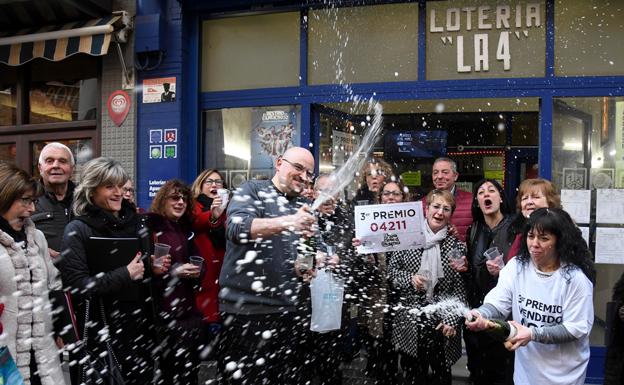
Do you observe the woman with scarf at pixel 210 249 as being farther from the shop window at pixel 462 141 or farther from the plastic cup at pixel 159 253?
the shop window at pixel 462 141

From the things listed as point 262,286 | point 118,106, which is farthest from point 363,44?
point 262,286

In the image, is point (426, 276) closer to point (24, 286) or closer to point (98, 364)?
point (98, 364)

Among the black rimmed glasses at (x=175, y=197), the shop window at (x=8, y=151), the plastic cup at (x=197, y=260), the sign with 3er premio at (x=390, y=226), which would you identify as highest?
the shop window at (x=8, y=151)

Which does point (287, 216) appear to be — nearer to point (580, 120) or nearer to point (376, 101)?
point (376, 101)

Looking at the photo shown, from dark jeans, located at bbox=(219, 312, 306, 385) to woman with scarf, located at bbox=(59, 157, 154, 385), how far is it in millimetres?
642

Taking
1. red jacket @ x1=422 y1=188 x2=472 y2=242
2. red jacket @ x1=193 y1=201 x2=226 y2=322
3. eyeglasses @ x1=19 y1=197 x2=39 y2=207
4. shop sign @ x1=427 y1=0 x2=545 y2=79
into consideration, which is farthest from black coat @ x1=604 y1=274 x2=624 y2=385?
eyeglasses @ x1=19 y1=197 x2=39 y2=207

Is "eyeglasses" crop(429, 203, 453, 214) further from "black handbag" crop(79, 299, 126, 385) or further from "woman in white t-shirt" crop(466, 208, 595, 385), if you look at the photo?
"black handbag" crop(79, 299, 126, 385)

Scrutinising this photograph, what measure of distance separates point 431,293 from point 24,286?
9.85 feet

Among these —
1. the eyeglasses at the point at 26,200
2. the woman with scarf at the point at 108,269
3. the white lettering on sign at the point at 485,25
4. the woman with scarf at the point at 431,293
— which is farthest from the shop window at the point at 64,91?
the woman with scarf at the point at 431,293

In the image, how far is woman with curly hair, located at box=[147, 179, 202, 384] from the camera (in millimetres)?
4414

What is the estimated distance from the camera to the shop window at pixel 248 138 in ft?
24.0

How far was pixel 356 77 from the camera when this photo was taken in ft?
22.7

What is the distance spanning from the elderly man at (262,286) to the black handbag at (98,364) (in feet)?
2.40

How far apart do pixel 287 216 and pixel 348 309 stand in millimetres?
2154
